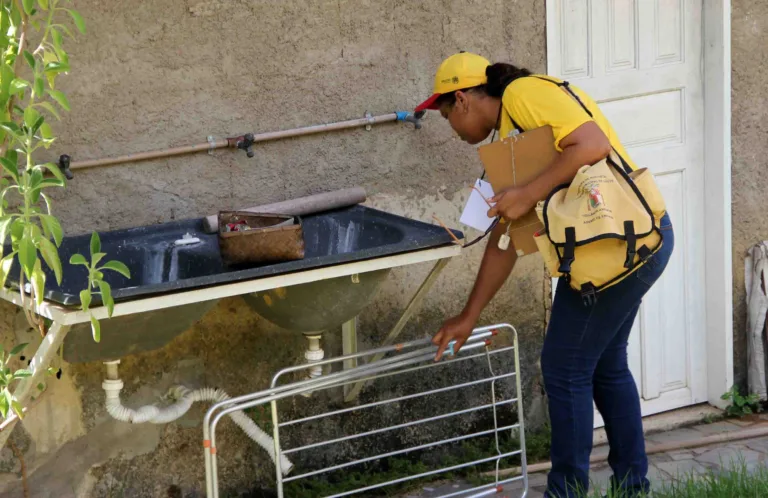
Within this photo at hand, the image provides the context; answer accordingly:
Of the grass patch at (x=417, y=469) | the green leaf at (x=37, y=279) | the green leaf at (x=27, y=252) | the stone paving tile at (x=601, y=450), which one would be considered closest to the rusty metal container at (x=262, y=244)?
the green leaf at (x=37, y=279)

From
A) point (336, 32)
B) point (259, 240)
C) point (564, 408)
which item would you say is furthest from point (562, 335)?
point (336, 32)

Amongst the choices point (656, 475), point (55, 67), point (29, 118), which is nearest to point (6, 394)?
point (29, 118)

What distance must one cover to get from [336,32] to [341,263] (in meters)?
1.22

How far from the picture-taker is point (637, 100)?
4.86 metres

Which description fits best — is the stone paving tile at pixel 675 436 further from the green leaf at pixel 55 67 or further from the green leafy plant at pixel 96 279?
the green leaf at pixel 55 67

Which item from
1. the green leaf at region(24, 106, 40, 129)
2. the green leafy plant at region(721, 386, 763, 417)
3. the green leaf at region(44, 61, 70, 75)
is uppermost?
the green leaf at region(44, 61, 70, 75)

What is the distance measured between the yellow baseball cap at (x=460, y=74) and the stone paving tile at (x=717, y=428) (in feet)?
7.84

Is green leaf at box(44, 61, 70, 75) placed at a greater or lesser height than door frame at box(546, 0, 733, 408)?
greater

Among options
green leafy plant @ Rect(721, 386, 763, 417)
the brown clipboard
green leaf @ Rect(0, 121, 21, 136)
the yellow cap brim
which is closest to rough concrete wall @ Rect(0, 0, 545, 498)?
the yellow cap brim

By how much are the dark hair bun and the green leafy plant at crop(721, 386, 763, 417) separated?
2.45 m

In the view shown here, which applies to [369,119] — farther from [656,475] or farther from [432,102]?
[656,475]

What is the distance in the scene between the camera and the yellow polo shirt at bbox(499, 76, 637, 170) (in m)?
3.34

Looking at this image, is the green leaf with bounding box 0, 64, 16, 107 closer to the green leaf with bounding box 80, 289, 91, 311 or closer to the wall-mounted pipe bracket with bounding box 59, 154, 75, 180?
the green leaf with bounding box 80, 289, 91, 311

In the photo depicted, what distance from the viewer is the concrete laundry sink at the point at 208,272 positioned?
10.7 feet
